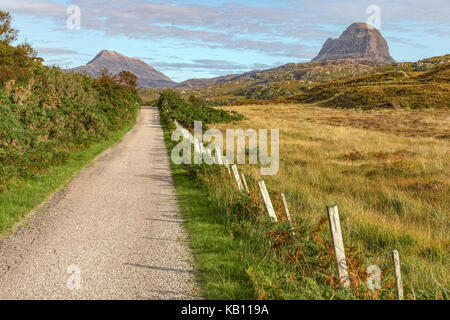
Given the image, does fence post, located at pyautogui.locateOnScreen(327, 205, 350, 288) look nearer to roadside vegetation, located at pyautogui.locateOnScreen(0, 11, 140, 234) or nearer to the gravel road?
the gravel road

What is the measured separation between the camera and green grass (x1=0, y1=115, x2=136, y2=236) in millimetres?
8047

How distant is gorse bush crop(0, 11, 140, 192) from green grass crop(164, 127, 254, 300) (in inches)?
212

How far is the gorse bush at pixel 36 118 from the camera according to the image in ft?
40.1

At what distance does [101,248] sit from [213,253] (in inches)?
80.0

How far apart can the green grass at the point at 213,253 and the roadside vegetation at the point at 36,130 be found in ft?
12.7

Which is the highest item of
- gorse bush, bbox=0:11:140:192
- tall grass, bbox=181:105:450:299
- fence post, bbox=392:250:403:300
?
gorse bush, bbox=0:11:140:192

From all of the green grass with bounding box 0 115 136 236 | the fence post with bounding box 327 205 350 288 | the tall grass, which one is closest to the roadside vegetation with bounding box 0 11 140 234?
the green grass with bounding box 0 115 136 236

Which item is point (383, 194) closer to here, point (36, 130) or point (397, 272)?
point (397, 272)

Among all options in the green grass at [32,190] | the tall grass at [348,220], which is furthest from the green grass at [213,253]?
the green grass at [32,190]

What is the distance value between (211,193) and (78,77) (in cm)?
2214

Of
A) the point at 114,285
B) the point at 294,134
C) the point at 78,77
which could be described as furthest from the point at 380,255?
the point at 78,77

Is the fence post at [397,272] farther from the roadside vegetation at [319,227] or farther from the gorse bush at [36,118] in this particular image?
the gorse bush at [36,118]

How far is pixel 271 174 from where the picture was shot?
13.3m

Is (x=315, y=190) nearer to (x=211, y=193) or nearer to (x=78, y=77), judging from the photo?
(x=211, y=193)
